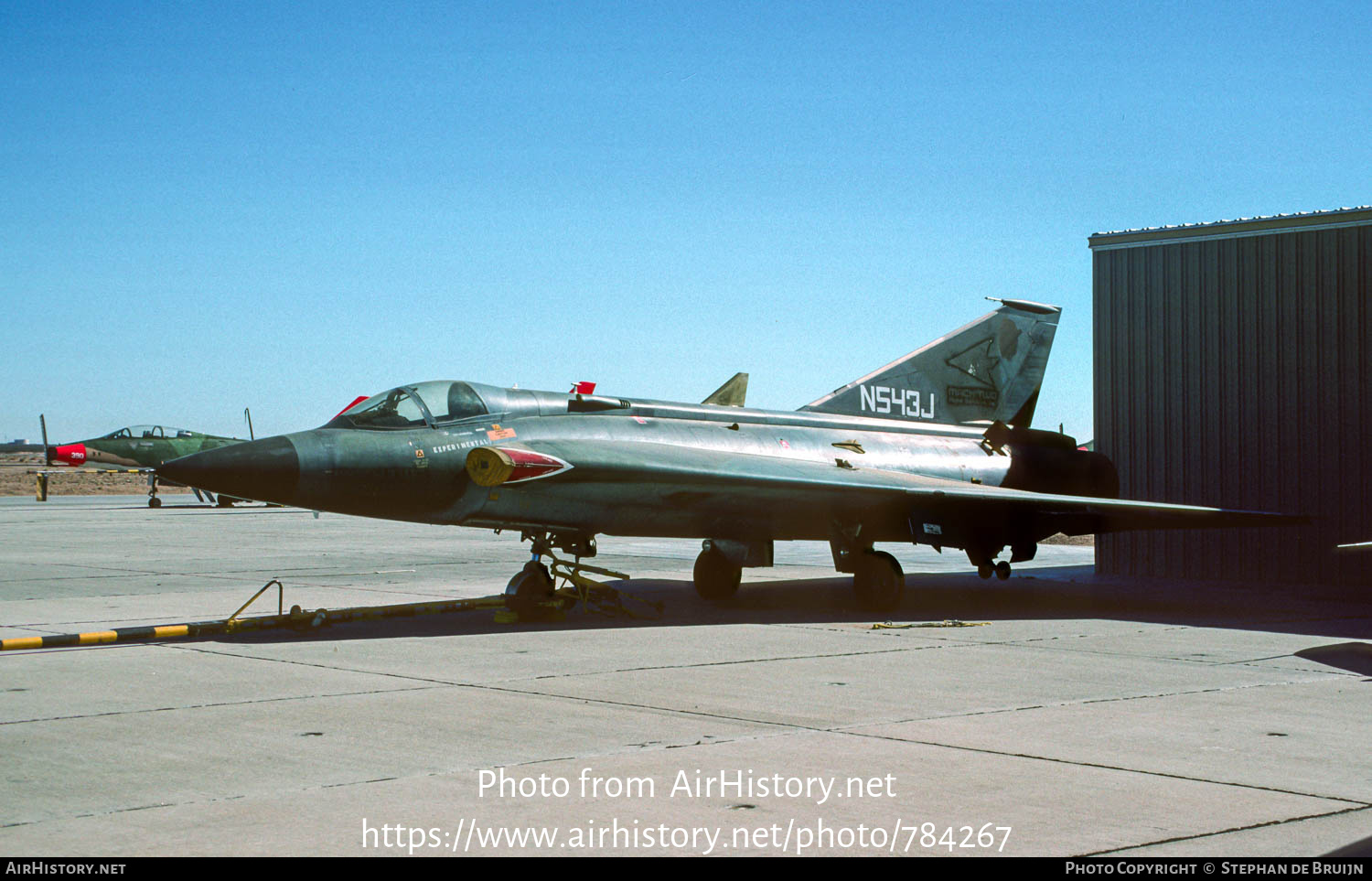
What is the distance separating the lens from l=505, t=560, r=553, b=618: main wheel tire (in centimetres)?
1258

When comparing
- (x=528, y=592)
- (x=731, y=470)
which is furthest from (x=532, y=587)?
(x=731, y=470)

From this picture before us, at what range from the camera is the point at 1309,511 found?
57.0 ft

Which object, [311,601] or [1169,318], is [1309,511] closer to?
[1169,318]

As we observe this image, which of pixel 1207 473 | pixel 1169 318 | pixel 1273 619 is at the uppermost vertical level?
pixel 1169 318

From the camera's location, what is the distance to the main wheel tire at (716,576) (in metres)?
15.1

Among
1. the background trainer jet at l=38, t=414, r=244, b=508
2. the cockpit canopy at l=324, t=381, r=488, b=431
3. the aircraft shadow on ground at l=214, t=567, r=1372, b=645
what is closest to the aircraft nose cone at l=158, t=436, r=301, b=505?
the cockpit canopy at l=324, t=381, r=488, b=431

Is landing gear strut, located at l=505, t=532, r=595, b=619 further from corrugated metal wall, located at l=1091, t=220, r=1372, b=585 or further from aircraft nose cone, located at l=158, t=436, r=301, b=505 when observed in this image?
corrugated metal wall, located at l=1091, t=220, r=1372, b=585

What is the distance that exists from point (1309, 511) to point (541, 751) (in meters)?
14.3

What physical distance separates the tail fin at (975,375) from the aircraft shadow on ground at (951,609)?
249cm

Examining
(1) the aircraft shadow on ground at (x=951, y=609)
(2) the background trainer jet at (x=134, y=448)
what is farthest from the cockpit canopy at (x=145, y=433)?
(1) the aircraft shadow on ground at (x=951, y=609)

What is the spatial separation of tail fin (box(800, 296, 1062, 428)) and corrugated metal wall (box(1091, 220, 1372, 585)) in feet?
5.18

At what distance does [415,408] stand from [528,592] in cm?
212

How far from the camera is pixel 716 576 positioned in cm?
1520
